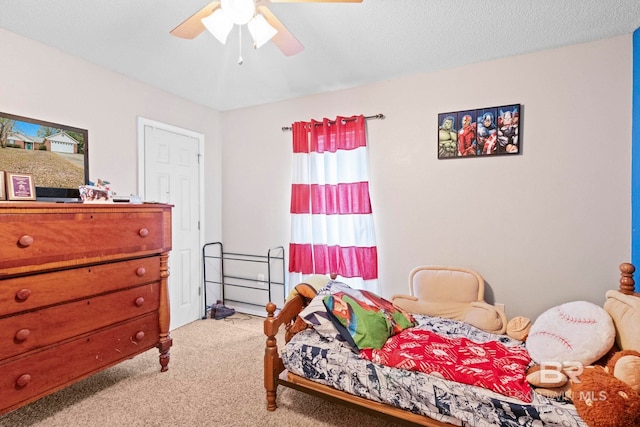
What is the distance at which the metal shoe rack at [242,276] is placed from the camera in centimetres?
371

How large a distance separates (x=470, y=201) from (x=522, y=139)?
24.9 inches

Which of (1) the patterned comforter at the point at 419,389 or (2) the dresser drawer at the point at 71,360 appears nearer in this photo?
(1) the patterned comforter at the point at 419,389

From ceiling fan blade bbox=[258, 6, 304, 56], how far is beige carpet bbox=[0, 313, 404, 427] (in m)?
2.28

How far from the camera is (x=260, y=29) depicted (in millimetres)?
1673

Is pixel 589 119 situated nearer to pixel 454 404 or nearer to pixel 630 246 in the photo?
pixel 630 246

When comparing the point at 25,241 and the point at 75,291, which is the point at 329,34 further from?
the point at 75,291

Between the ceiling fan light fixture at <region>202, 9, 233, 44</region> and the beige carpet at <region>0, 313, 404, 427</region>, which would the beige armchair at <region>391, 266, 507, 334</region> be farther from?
the ceiling fan light fixture at <region>202, 9, 233, 44</region>

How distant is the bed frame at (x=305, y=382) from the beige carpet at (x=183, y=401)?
18 centimetres

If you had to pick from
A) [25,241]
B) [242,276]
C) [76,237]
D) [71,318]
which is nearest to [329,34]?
[76,237]

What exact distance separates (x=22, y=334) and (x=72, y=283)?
12.9 inches

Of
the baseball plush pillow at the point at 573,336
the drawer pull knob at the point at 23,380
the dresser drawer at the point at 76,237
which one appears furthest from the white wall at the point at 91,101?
the baseball plush pillow at the point at 573,336

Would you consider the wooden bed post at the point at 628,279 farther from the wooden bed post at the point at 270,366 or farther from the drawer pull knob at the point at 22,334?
the drawer pull knob at the point at 22,334

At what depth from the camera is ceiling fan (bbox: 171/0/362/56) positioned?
147 cm

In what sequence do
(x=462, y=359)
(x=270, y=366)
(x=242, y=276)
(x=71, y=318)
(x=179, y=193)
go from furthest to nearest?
(x=242, y=276) → (x=179, y=193) → (x=270, y=366) → (x=71, y=318) → (x=462, y=359)
